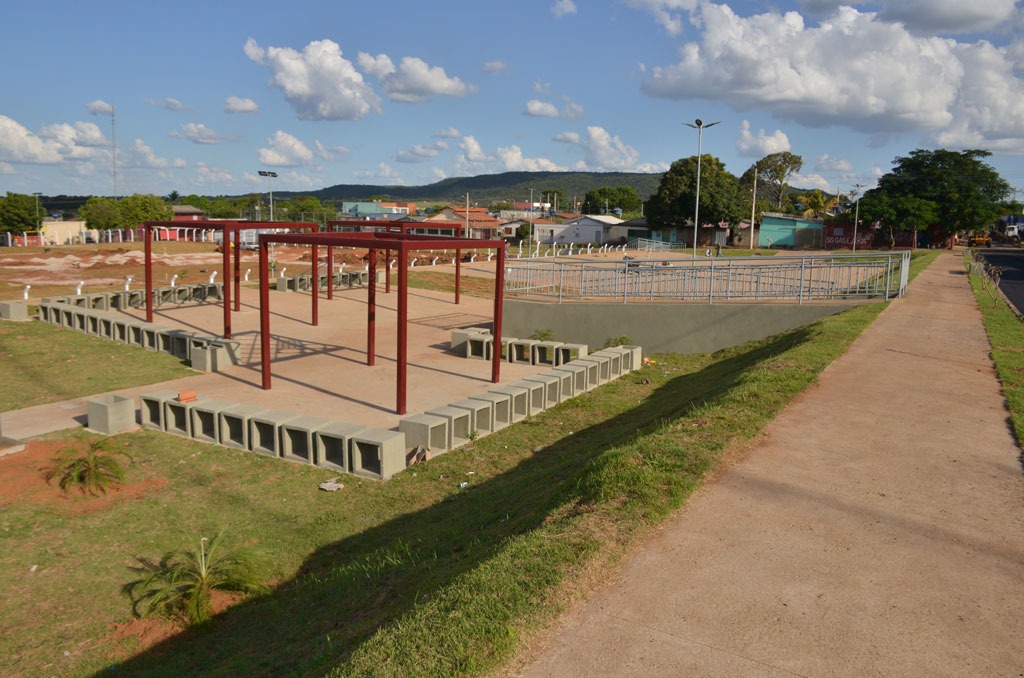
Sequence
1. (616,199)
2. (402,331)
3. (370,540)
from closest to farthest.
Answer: (370,540)
(402,331)
(616,199)

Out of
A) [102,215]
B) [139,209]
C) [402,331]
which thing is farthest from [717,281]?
[139,209]

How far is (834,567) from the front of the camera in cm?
520

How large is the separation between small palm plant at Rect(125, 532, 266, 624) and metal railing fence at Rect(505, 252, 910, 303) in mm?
14333

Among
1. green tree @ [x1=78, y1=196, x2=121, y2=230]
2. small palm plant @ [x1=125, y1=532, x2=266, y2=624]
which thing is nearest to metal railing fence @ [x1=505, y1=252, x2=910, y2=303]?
small palm plant @ [x1=125, y1=532, x2=266, y2=624]

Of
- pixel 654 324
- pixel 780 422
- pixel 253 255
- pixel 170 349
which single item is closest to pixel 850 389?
pixel 780 422

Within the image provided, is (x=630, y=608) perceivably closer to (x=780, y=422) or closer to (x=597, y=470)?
(x=597, y=470)

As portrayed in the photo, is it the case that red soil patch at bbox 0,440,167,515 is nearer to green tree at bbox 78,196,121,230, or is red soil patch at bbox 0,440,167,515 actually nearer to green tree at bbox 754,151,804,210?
green tree at bbox 78,196,121,230

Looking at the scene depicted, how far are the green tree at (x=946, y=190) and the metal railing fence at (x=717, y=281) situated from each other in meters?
51.4

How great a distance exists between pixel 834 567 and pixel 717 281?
54.9ft

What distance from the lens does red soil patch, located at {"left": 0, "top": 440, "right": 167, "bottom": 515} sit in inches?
344

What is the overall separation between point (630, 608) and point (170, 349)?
54.2 feet

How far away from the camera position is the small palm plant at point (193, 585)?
6508 mm

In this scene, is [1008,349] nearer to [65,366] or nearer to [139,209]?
[65,366]

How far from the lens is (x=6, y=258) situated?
42.2 m
